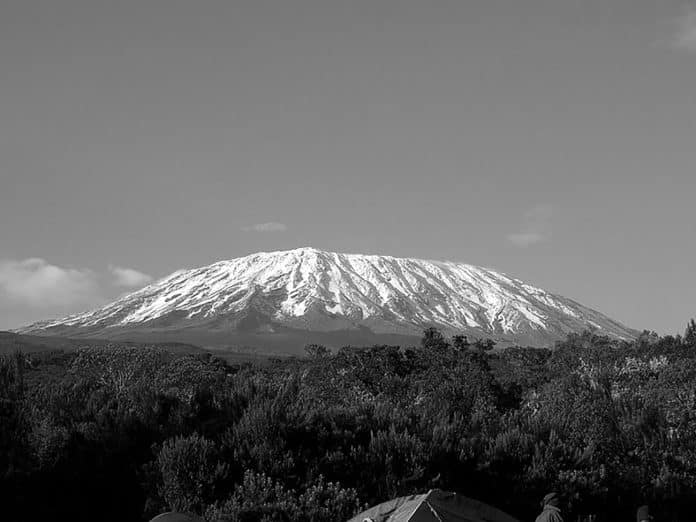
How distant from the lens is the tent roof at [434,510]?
1084 cm

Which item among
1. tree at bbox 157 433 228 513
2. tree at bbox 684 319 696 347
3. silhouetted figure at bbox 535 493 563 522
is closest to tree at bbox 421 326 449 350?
tree at bbox 684 319 696 347

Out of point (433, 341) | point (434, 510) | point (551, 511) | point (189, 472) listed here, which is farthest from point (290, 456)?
point (433, 341)

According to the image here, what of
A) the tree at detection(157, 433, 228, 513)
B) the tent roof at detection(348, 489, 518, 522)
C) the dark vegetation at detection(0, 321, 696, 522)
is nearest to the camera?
the tent roof at detection(348, 489, 518, 522)

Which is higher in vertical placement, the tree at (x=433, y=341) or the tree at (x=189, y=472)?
the tree at (x=433, y=341)

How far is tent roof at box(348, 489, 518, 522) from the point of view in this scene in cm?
1084

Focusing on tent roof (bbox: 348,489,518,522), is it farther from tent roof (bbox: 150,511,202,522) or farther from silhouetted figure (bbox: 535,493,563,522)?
tent roof (bbox: 150,511,202,522)

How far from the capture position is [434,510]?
428 inches

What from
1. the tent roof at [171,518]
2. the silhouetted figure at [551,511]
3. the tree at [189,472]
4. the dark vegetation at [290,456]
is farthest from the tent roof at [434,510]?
the tree at [189,472]

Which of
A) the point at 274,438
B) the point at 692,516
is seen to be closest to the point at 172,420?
the point at 274,438

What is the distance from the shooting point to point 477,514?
11.4 metres

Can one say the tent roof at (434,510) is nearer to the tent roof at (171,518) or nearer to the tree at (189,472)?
the tent roof at (171,518)

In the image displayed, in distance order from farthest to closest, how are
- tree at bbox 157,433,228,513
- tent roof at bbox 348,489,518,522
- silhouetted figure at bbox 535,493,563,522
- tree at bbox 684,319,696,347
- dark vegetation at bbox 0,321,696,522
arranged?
tree at bbox 684,319,696,347 → dark vegetation at bbox 0,321,696,522 → tree at bbox 157,433,228,513 → tent roof at bbox 348,489,518,522 → silhouetted figure at bbox 535,493,563,522

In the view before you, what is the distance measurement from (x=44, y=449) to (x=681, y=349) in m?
33.3

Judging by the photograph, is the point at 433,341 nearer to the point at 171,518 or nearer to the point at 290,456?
the point at 290,456
